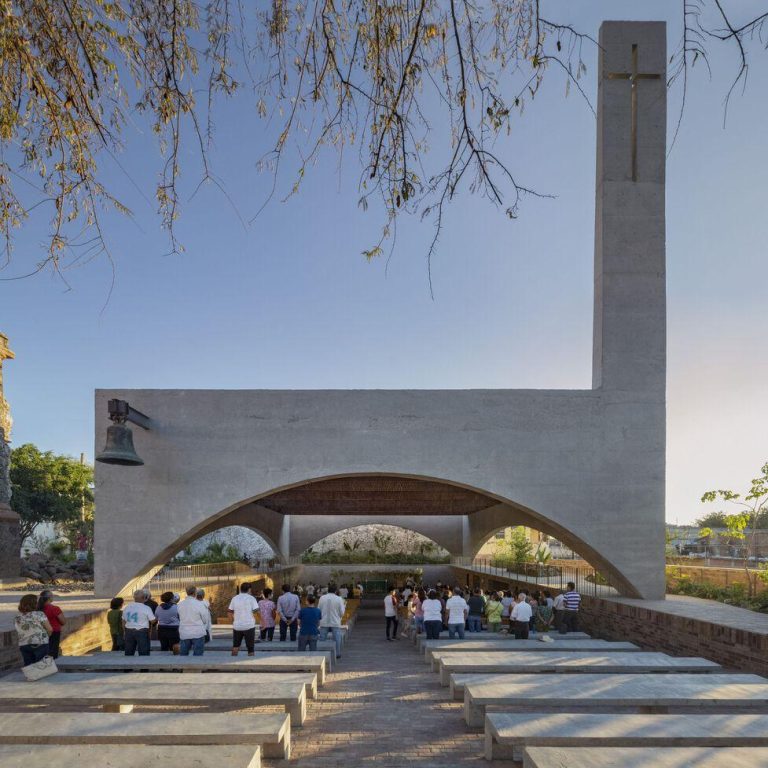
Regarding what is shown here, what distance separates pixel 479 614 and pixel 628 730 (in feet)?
31.4

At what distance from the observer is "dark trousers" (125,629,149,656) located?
29.9 feet

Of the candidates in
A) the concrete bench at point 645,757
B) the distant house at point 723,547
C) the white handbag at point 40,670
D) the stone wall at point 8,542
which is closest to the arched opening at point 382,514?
the distant house at point 723,547

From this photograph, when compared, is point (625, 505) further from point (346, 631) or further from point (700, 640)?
point (346, 631)

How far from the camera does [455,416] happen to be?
14.1m

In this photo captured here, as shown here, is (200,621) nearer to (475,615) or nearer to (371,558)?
(475,615)

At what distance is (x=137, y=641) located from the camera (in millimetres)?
9227

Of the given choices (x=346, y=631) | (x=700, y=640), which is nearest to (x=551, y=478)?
(x=700, y=640)

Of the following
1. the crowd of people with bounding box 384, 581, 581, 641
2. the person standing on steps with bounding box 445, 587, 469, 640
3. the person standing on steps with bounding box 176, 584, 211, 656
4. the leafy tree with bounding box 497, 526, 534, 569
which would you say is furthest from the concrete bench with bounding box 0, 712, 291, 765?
the leafy tree with bounding box 497, 526, 534, 569

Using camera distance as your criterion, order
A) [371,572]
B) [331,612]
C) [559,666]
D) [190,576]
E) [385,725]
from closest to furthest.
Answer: [385,725], [559,666], [331,612], [190,576], [371,572]

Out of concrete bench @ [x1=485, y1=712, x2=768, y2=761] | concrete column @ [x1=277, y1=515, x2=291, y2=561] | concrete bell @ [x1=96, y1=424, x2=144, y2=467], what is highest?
concrete bell @ [x1=96, y1=424, x2=144, y2=467]

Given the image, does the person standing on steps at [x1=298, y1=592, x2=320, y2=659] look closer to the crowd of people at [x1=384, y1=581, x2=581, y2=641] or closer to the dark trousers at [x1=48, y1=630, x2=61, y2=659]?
the crowd of people at [x1=384, y1=581, x2=581, y2=641]

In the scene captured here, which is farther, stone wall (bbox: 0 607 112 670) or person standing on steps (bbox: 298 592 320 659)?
person standing on steps (bbox: 298 592 320 659)

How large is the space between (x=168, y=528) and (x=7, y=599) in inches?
216

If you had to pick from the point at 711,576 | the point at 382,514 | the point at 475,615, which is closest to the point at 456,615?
the point at 475,615
